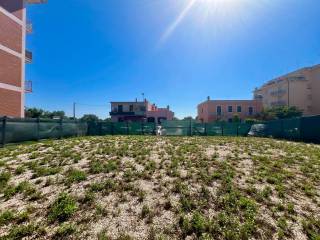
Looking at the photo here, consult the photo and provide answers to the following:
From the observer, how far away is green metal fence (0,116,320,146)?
10.5 meters

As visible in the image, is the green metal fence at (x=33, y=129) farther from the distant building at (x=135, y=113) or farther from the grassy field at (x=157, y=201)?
the distant building at (x=135, y=113)

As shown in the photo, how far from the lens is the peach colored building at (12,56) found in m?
16.3

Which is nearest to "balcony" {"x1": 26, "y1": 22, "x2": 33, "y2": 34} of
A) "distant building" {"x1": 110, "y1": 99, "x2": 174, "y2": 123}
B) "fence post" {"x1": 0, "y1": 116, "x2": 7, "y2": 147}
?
"fence post" {"x1": 0, "y1": 116, "x2": 7, "y2": 147}

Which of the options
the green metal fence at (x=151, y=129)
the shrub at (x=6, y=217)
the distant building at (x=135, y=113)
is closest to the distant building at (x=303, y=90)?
the distant building at (x=135, y=113)

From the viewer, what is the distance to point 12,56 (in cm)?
1738

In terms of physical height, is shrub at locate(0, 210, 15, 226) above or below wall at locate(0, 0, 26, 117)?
below

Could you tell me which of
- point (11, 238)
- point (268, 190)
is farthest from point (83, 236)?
point (268, 190)

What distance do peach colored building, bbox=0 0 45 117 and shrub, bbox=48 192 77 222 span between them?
55.7 ft

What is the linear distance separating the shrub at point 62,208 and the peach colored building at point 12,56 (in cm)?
1699

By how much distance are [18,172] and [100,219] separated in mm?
3551

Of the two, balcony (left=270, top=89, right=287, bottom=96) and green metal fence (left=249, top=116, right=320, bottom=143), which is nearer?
green metal fence (left=249, top=116, right=320, bottom=143)

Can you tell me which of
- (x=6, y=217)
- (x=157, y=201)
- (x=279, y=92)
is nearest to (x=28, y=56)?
(x=6, y=217)

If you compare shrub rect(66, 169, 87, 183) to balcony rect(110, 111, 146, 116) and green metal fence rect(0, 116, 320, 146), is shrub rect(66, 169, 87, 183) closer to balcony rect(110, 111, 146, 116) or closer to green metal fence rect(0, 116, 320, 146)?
green metal fence rect(0, 116, 320, 146)

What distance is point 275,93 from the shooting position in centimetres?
4494
